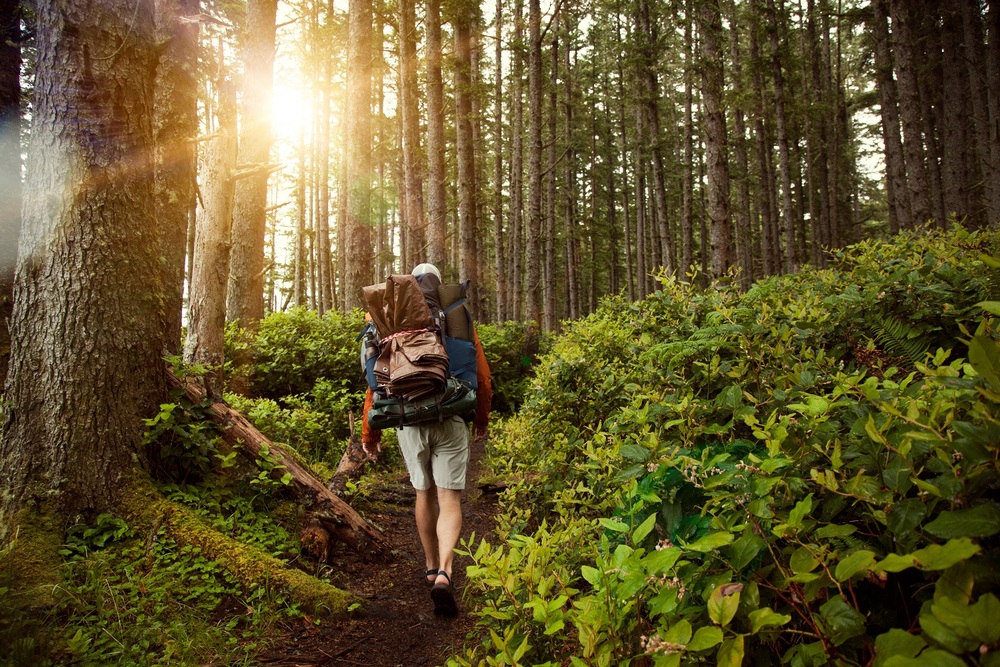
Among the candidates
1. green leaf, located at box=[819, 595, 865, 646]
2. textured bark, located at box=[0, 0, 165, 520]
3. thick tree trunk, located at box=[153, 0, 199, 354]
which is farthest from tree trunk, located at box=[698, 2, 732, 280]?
green leaf, located at box=[819, 595, 865, 646]

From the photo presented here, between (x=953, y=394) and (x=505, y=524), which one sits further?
(x=505, y=524)

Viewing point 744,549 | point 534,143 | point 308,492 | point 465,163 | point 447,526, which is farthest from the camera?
point 465,163

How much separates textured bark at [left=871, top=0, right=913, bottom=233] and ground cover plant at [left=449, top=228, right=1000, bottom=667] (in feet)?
45.8

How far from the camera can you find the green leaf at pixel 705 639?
1.25 m

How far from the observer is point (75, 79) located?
146 inches

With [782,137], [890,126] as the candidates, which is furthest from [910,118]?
→ [782,137]

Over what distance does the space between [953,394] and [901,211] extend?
1707 cm

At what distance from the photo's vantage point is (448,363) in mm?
3861

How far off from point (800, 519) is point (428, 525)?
328cm

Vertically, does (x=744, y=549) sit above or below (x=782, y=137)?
below

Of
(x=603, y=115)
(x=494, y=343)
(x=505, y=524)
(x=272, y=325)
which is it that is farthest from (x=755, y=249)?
(x=505, y=524)

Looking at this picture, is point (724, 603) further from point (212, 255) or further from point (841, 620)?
point (212, 255)

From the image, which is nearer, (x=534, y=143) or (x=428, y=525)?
(x=428, y=525)

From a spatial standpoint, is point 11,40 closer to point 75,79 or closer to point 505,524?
point 75,79
